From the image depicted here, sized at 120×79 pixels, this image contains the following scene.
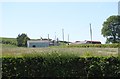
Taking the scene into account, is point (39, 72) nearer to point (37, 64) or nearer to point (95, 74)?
point (37, 64)

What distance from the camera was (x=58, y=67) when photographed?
12.8 metres

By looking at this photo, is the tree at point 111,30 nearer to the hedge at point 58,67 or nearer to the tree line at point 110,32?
the tree line at point 110,32

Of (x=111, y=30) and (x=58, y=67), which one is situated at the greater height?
(x=111, y=30)

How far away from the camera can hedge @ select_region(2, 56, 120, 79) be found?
1273 cm

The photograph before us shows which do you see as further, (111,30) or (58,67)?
(111,30)

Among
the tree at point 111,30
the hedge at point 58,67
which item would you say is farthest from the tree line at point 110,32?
the hedge at point 58,67

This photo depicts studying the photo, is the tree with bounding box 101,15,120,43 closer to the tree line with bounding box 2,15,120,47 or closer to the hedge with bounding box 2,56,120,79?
the tree line with bounding box 2,15,120,47

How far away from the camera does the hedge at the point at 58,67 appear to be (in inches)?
501

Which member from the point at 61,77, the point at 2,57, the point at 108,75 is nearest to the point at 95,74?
the point at 108,75

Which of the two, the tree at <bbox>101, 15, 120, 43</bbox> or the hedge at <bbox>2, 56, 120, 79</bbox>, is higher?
the tree at <bbox>101, 15, 120, 43</bbox>

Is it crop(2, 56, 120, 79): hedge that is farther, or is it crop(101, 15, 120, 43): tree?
crop(101, 15, 120, 43): tree

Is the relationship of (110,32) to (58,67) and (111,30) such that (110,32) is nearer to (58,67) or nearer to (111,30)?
(111,30)

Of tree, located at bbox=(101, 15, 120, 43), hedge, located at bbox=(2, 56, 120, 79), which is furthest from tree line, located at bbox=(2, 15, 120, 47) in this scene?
hedge, located at bbox=(2, 56, 120, 79)

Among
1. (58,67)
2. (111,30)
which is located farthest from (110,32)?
(58,67)
